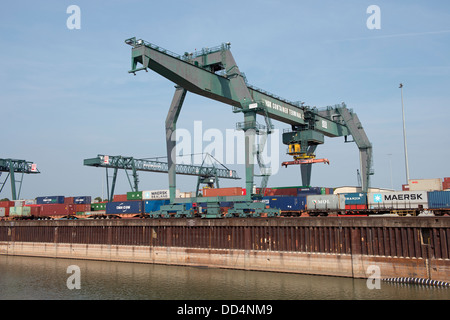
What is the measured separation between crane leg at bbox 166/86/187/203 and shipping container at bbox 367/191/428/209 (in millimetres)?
24741

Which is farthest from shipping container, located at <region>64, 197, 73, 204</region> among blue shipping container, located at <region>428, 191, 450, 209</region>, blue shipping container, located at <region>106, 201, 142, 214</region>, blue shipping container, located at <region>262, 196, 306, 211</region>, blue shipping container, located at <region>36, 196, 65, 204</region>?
blue shipping container, located at <region>428, 191, 450, 209</region>

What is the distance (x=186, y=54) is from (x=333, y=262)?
31153 millimetres

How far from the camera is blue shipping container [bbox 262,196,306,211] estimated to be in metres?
45.8

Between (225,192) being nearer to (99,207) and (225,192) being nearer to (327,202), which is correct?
(327,202)

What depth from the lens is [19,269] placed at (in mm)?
38281

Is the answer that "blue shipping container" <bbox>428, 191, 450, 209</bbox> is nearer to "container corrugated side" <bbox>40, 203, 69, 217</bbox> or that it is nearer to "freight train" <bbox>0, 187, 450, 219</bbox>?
"freight train" <bbox>0, 187, 450, 219</bbox>

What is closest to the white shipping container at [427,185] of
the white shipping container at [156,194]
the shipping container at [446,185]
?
the shipping container at [446,185]

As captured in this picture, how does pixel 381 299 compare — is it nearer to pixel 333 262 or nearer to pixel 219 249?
pixel 333 262

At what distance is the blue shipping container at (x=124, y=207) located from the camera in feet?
180

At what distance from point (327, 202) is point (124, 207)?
30918 mm

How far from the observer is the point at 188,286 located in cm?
2833

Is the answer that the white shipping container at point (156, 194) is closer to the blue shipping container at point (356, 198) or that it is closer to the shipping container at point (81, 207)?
the shipping container at point (81, 207)

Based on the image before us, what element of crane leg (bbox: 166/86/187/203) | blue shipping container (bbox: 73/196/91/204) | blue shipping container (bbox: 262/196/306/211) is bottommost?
blue shipping container (bbox: 262/196/306/211)
